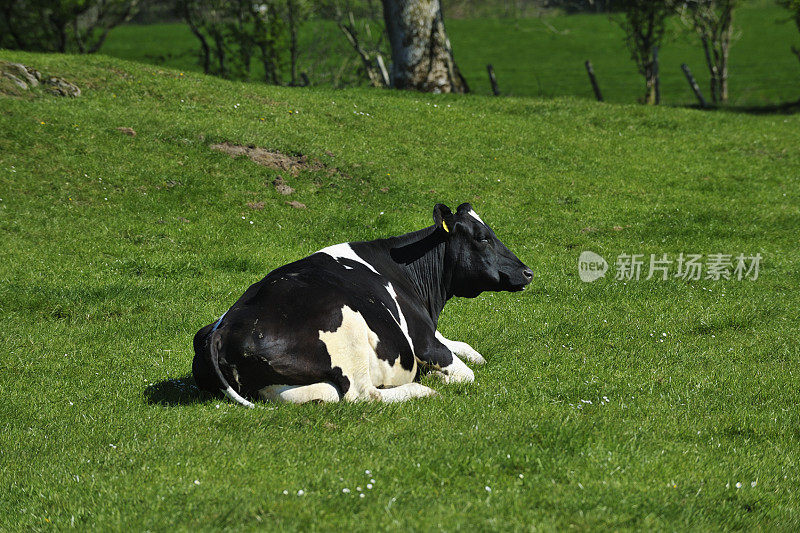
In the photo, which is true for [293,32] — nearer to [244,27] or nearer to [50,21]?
[244,27]

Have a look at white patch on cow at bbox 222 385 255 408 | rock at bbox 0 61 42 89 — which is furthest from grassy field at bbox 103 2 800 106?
white patch on cow at bbox 222 385 255 408

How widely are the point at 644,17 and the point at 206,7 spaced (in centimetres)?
2716

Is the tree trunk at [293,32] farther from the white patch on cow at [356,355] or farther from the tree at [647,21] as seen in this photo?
the white patch on cow at [356,355]

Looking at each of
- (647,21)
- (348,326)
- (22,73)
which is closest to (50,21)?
(22,73)

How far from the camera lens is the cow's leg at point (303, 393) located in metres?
7.45

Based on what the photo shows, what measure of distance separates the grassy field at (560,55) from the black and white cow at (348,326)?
31598mm

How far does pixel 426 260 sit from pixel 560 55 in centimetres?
7209

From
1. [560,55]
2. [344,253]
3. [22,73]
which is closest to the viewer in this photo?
[344,253]

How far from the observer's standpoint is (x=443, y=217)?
9.70 m

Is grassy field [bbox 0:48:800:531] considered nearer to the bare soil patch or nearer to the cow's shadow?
the cow's shadow

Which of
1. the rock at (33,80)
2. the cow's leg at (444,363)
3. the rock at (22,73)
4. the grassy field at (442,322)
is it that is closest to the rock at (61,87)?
the rock at (33,80)

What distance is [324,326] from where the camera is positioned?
24.6ft

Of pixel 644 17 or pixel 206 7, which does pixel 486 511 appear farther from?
pixel 206 7

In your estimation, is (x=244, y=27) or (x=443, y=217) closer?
(x=443, y=217)
